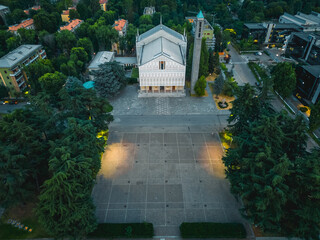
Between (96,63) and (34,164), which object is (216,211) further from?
(96,63)

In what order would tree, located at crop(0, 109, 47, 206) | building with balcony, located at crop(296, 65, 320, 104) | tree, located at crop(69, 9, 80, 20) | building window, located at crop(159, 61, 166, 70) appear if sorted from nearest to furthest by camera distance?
tree, located at crop(0, 109, 47, 206)
building with balcony, located at crop(296, 65, 320, 104)
building window, located at crop(159, 61, 166, 70)
tree, located at crop(69, 9, 80, 20)

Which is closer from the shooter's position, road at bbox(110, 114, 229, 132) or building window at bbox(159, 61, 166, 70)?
road at bbox(110, 114, 229, 132)

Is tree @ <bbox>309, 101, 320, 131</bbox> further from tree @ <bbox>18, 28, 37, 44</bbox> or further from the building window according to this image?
tree @ <bbox>18, 28, 37, 44</bbox>

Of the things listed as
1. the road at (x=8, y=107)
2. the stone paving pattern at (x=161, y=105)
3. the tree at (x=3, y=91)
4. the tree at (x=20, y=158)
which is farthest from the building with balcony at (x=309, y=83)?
the tree at (x=3, y=91)

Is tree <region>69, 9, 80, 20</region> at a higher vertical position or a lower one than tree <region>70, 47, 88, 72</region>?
higher

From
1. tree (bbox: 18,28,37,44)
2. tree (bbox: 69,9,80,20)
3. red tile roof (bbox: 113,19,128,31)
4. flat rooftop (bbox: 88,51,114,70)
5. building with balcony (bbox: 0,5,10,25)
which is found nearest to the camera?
flat rooftop (bbox: 88,51,114,70)

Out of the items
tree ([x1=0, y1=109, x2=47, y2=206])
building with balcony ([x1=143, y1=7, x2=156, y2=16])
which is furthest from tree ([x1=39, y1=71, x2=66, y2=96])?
Result: building with balcony ([x1=143, y1=7, x2=156, y2=16])

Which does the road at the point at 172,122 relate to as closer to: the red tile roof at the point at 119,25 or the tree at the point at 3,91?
the tree at the point at 3,91

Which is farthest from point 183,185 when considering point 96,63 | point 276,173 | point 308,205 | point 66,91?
point 96,63
